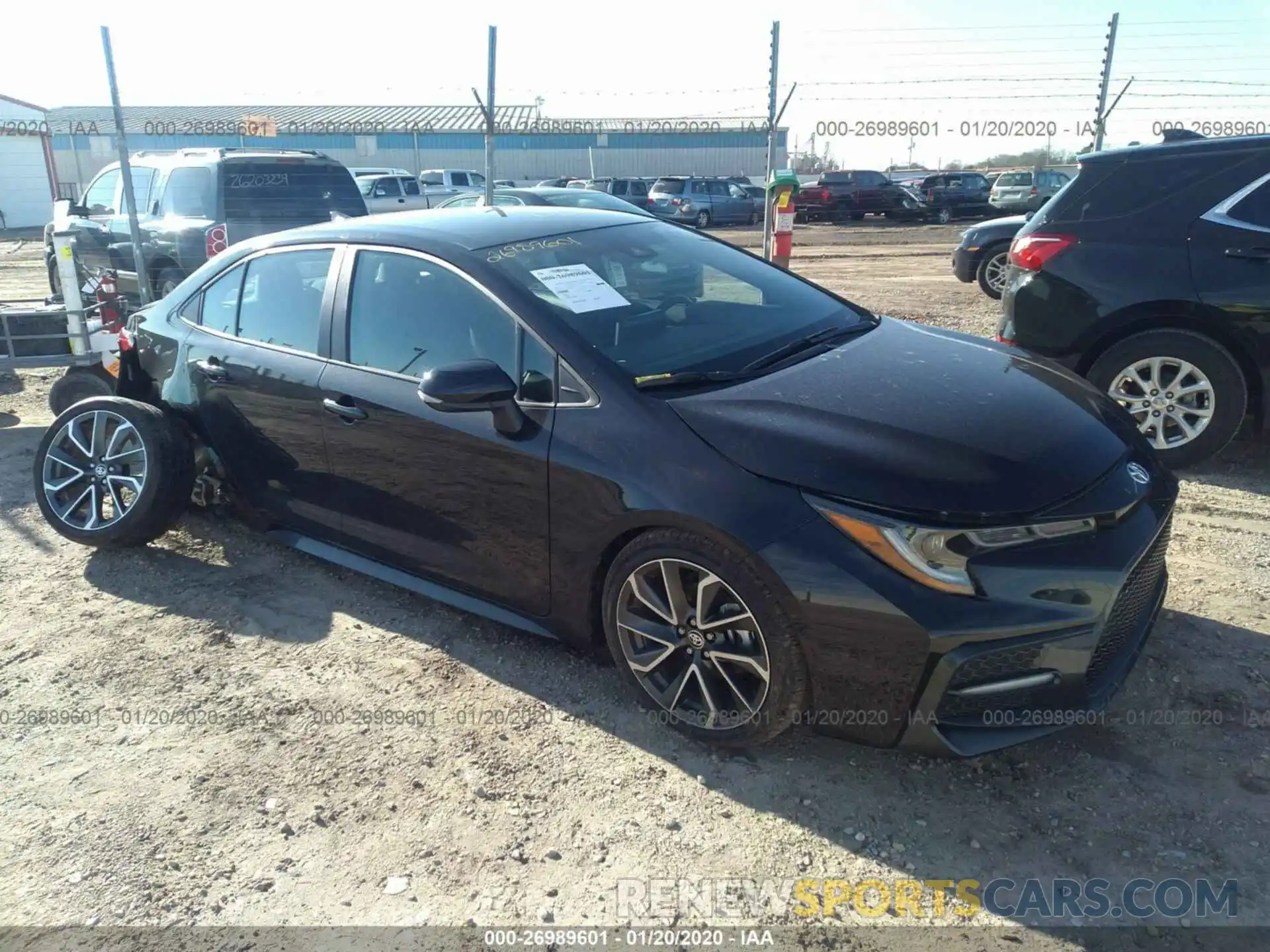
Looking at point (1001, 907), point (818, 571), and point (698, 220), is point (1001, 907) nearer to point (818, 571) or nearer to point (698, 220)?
point (818, 571)

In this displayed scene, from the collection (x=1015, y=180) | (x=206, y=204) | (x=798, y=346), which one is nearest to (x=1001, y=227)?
(x=798, y=346)

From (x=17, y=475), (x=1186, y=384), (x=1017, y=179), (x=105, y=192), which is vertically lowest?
(x=17, y=475)

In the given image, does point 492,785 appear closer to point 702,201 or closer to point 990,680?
point 990,680

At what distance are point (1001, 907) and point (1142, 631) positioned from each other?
3.46 feet

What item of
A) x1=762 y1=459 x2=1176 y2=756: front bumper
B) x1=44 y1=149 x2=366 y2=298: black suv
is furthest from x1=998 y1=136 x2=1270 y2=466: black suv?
x1=44 y1=149 x2=366 y2=298: black suv

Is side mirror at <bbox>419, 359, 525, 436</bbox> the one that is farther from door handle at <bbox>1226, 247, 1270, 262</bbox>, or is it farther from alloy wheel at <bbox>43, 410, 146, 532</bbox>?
door handle at <bbox>1226, 247, 1270, 262</bbox>

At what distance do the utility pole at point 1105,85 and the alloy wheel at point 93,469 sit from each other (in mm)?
12975

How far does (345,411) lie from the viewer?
356 cm

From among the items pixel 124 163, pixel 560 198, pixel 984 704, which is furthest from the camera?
pixel 560 198

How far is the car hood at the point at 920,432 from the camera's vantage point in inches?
100

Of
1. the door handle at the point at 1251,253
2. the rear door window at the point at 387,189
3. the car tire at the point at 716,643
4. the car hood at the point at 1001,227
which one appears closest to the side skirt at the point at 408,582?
the car tire at the point at 716,643

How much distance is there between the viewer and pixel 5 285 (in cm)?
1614

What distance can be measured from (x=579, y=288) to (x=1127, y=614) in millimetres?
2079

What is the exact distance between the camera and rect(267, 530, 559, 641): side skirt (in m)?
3.33
